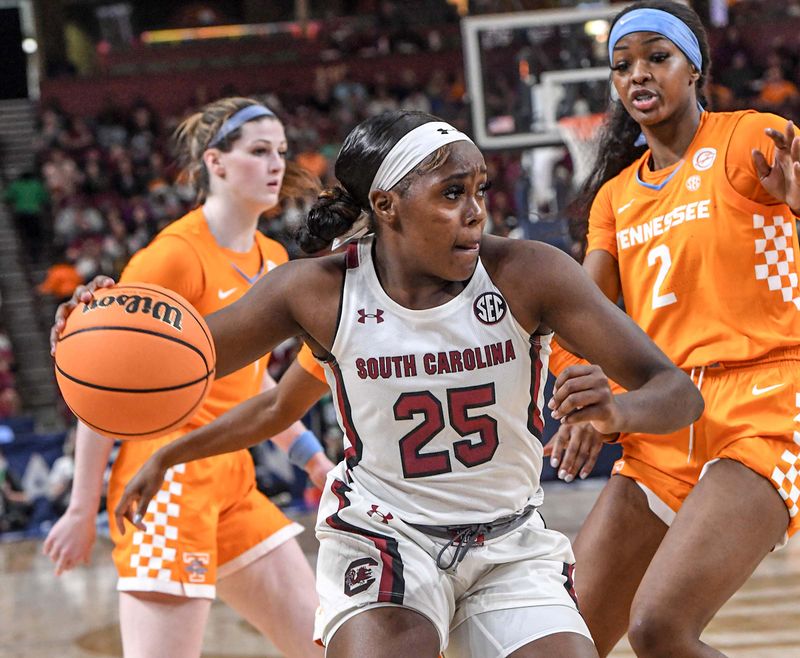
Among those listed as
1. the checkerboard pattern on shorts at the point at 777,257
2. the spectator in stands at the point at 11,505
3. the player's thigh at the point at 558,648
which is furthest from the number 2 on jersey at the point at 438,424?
the spectator in stands at the point at 11,505

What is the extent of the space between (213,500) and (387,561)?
1.36m

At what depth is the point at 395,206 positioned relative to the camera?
2.82 metres

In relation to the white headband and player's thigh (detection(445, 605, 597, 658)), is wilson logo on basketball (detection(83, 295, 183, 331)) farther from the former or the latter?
player's thigh (detection(445, 605, 597, 658))

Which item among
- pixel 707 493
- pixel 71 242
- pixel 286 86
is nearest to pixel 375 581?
pixel 707 493

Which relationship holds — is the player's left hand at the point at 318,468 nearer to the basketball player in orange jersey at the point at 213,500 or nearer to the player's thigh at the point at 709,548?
the basketball player in orange jersey at the point at 213,500

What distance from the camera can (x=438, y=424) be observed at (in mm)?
2732

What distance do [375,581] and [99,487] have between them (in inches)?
61.9

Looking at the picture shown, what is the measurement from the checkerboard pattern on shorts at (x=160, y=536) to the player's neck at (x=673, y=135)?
1.90 metres

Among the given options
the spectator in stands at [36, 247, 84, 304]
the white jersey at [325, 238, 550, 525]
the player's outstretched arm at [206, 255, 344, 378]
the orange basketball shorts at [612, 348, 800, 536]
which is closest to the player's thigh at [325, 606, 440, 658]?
the white jersey at [325, 238, 550, 525]

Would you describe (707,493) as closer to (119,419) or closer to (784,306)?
(784,306)

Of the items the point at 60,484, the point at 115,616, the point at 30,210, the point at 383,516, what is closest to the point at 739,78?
the point at 30,210

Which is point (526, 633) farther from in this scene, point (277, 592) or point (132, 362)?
point (277, 592)

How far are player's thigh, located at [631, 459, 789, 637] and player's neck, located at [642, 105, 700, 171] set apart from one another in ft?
3.36

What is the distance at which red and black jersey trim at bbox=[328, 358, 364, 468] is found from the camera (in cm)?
284
